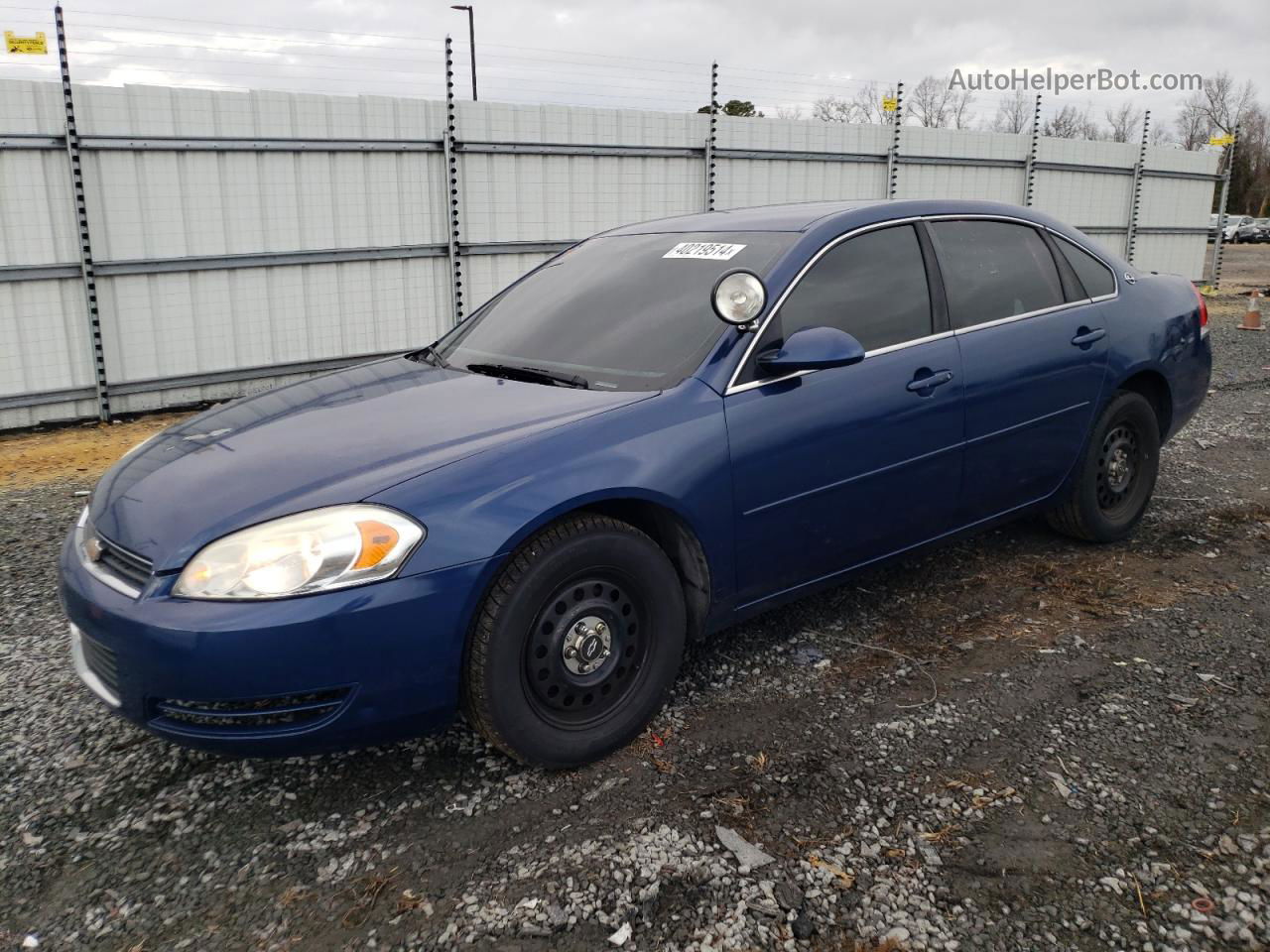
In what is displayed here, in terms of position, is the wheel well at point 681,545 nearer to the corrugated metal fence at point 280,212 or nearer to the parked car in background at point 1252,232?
the corrugated metal fence at point 280,212

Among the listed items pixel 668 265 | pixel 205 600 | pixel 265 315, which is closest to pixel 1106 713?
pixel 668 265

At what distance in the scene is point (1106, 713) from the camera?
10.3ft

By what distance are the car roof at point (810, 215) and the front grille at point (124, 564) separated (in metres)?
2.28

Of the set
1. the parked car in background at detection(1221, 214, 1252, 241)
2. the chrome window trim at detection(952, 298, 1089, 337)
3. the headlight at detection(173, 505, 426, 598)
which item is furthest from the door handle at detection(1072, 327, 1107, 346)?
the parked car in background at detection(1221, 214, 1252, 241)

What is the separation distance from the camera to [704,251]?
3.65 metres

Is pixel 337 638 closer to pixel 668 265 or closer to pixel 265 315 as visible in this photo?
pixel 668 265

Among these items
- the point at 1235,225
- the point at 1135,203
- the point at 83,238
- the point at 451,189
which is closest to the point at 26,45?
the point at 83,238

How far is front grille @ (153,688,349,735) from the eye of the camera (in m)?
2.45

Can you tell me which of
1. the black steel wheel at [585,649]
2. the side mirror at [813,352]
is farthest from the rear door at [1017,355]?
the black steel wheel at [585,649]

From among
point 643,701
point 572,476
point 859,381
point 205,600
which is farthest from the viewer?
point 859,381

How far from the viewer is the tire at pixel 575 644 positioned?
2.61 metres

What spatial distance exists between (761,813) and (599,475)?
0.99m

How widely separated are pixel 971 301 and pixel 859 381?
82cm

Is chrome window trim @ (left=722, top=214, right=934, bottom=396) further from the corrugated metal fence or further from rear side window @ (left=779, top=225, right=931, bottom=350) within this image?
the corrugated metal fence
